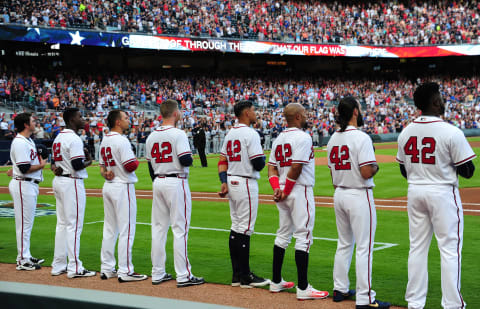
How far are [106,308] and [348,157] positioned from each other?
4.23m

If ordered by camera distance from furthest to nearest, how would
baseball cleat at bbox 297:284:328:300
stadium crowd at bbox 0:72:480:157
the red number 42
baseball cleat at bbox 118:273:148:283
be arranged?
stadium crowd at bbox 0:72:480:157
baseball cleat at bbox 118:273:148:283
baseball cleat at bbox 297:284:328:300
the red number 42

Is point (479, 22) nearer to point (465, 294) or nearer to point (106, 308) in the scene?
point (465, 294)

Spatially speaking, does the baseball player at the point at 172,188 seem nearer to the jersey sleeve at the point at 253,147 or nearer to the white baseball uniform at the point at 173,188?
the white baseball uniform at the point at 173,188

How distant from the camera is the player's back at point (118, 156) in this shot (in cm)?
706

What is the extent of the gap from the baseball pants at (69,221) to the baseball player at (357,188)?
3.41 meters

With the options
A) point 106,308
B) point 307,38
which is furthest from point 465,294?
point 307,38

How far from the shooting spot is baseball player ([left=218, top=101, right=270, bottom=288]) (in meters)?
6.66

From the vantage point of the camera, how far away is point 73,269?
23.9 feet

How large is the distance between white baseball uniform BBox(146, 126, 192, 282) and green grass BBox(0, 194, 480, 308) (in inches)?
24.3

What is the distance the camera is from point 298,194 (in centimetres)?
621

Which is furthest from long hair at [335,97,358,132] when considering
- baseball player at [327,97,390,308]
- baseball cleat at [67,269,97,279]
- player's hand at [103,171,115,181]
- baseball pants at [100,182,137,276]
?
baseball cleat at [67,269,97,279]

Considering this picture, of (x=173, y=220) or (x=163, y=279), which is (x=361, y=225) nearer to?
(x=173, y=220)

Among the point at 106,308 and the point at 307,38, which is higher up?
the point at 307,38

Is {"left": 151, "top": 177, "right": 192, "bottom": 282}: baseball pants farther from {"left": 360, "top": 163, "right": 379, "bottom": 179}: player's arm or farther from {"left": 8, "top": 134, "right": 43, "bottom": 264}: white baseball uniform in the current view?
{"left": 360, "top": 163, "right": 379, "bottom": 179}: player's arm
